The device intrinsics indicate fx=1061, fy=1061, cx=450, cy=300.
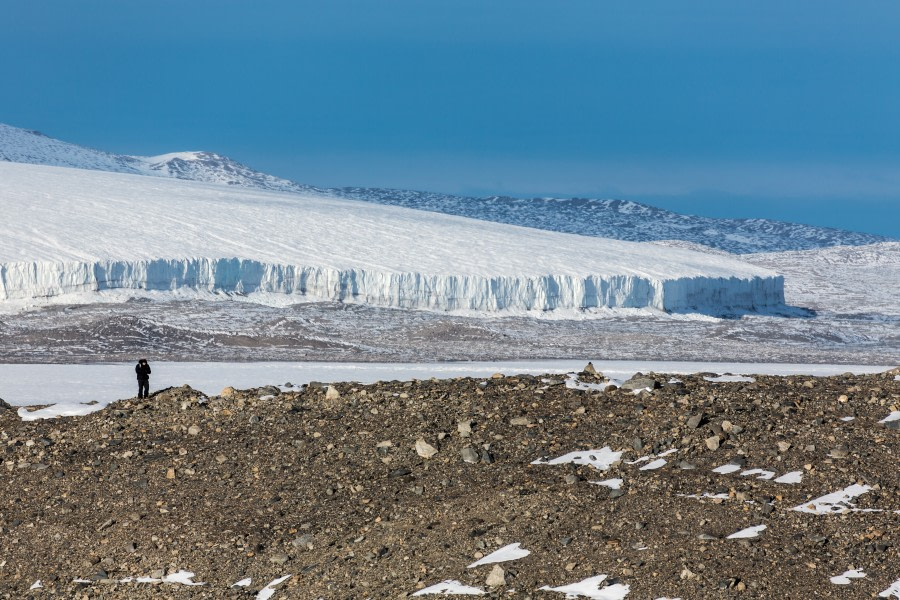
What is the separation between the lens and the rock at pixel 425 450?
30.5 feet

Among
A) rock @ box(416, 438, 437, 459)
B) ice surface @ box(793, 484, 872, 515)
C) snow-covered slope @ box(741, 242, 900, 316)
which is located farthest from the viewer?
snow-covered slope @ box(741, 242, 900, 316)

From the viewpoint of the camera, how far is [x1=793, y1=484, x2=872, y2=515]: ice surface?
776 cm

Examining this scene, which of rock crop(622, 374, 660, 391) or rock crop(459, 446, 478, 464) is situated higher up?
rock crop(622, 374, 660, 391)

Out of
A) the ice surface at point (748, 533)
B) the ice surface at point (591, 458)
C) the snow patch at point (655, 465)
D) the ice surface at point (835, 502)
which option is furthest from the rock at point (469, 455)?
the ice surface at point (835, 502)

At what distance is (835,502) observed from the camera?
7.91 metres

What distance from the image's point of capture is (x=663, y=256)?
1740 inches

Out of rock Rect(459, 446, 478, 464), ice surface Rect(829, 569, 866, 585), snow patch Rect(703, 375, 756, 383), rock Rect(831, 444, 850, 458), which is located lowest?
ice surface Rect(829, 569, 866, 585)

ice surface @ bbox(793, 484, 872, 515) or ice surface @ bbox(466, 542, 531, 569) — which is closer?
ice surface @ bbox(466, 542, 531, 569)

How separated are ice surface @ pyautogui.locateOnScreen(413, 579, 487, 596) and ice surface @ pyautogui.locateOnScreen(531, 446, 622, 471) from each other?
7.18 ft

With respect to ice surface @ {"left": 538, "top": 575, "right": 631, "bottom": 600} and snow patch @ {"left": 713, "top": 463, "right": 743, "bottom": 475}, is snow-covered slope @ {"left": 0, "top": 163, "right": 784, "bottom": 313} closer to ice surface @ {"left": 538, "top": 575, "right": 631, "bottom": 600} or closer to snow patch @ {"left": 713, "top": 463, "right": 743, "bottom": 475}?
snow patch @ {"left": 713, "top": 463, "right": 743, "bottom": 475}

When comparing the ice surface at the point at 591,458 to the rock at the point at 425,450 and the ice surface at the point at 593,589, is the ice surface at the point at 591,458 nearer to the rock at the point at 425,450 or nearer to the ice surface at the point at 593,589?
the rock at the point at 425,450

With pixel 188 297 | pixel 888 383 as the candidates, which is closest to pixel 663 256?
pixel 188 297

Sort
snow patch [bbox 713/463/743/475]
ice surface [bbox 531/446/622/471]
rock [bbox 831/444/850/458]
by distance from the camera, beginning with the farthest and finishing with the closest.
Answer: ice surface [bbox 531/446/622/471], rock [bbox 831/444/850/458], snow patch [bbox 713/463/743/475]

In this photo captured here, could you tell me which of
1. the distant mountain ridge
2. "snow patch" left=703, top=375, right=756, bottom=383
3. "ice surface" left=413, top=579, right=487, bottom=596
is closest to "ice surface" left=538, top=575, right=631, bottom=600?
"ice surface" left=413, top=579, right=487, bottom=596
